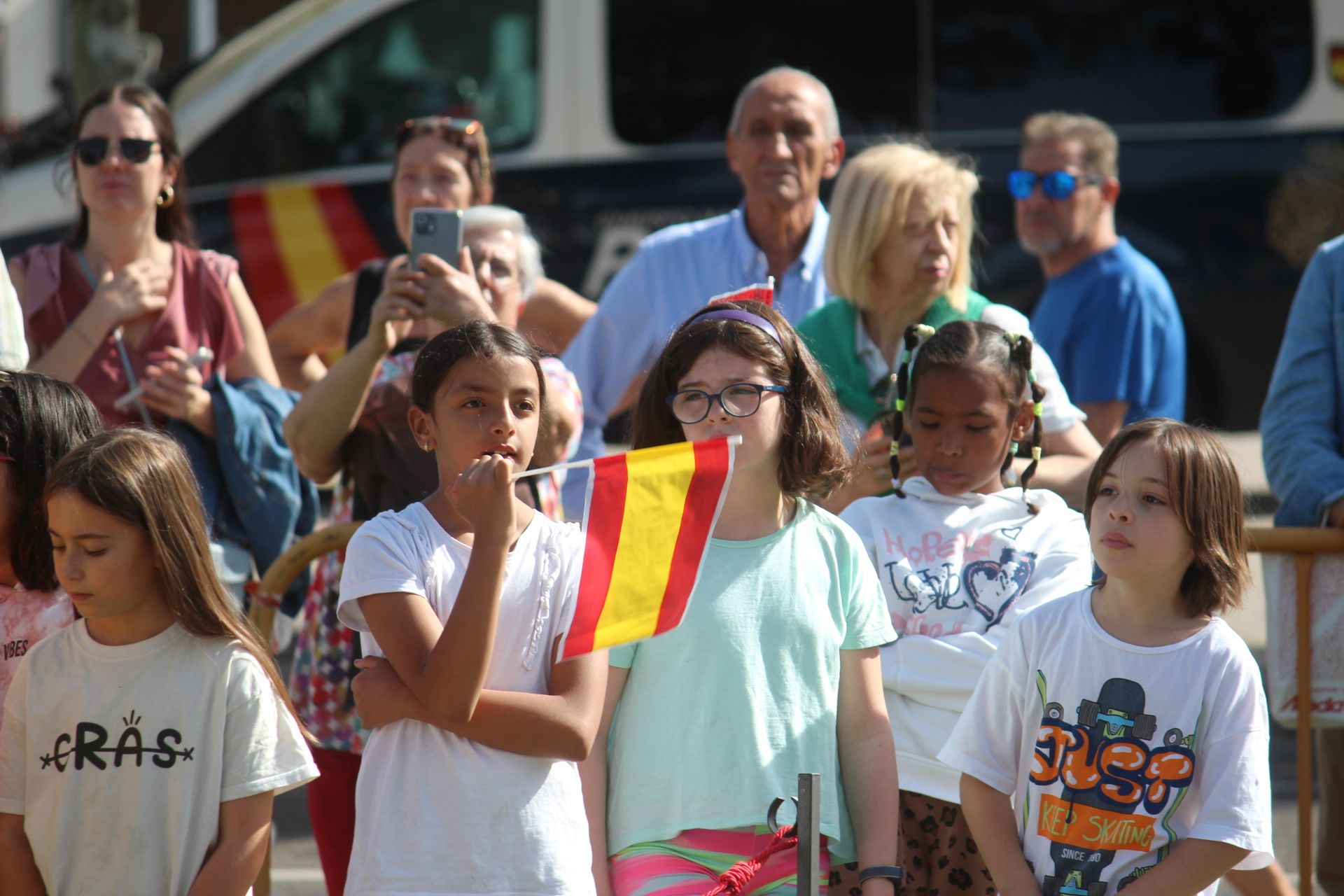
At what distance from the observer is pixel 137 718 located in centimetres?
266

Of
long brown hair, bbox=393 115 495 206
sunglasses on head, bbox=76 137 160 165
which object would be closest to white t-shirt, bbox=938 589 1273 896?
long brown hair, bbox=393 115 495 206

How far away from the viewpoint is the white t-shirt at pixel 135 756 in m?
2.63

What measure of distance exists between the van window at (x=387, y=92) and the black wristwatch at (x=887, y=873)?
19.3 ft

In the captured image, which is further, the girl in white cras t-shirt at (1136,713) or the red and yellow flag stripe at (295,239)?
the red and yellow flag stripe at (295,239)

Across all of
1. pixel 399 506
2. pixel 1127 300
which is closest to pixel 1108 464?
pixel 399 506

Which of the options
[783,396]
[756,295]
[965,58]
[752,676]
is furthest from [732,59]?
[752,676]

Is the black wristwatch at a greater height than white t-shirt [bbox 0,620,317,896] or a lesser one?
lesser

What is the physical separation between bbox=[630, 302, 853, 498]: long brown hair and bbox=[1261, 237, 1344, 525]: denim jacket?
58.8 inches

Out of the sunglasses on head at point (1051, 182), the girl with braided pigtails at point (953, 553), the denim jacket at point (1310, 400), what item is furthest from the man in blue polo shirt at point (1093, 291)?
the girl with braided pigtails at point (953, 553)

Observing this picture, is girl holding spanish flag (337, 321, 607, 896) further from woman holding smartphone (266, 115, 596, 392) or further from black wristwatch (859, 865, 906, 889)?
woman holding smartphone (266, 115, 596, 392)

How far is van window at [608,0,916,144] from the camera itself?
7.88m

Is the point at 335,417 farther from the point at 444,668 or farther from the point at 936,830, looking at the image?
the point at 936,830

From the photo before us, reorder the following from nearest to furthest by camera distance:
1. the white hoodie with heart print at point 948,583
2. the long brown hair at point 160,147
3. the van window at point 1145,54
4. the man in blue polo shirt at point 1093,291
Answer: the white hoodie with heart print at point 948,583 < the long brown hair at point 160,147 < the man in blue polo shirt at point 1093,291 < the van window at point 1145,54

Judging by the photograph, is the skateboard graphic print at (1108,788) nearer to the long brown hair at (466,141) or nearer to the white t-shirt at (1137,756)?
the white t-shirt at (1137,756)
